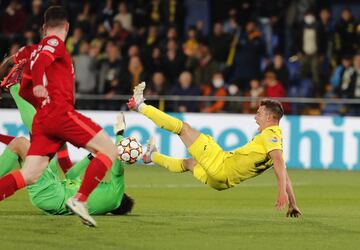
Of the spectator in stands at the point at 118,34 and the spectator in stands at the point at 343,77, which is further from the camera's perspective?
the spectator in stands at the point at 118,34

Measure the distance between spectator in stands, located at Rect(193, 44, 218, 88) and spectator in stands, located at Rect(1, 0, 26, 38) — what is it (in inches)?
182

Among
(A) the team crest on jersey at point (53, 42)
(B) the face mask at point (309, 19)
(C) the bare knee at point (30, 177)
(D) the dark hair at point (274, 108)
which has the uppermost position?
(A) the team crest on jersey at point (53, 42)

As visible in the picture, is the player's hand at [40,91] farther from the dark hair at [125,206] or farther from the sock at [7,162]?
the dark hair at [125,206]

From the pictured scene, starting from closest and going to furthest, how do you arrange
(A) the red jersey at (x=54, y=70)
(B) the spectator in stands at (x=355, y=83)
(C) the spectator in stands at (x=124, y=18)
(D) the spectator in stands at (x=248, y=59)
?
(A) the red jersey at (x=54, y=70) < (B) the spectator in stands at (x=355, y=83) < (D) the spectator in stands at (x=248, y=59) < (C) the spectator in stands at (x=124, y=18)

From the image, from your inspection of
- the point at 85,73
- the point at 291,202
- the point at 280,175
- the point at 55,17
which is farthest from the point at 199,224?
the point at 85,73

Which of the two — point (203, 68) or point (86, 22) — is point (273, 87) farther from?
point (86, 22)

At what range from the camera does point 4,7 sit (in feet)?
83.5

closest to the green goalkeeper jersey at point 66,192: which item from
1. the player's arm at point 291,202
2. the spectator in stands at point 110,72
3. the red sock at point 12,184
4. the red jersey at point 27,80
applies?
the red jersey at point 27,80

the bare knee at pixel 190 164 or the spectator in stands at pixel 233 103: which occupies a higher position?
the bare knee at pixel 190 164

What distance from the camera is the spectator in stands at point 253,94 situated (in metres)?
20.7

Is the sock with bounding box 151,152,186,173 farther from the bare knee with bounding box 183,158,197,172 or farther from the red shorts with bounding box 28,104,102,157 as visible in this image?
the red shorts with bounding box 28,104,102,157

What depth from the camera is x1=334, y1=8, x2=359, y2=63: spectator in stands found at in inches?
873

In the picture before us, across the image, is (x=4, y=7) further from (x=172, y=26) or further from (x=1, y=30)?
(x=172, y=26)

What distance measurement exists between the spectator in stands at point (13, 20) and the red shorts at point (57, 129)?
1508 centimetres
